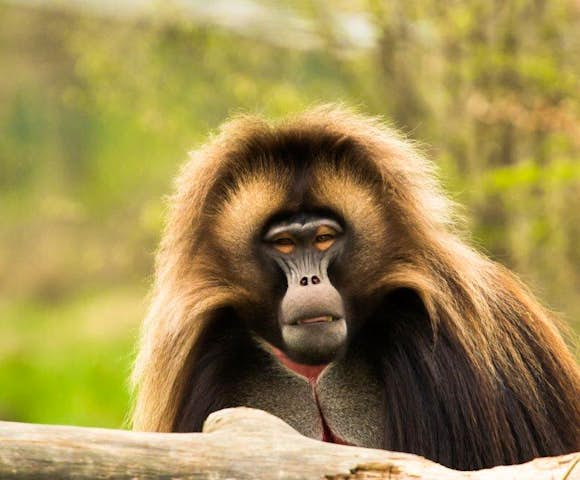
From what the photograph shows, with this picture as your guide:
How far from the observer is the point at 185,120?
1258 centimetres

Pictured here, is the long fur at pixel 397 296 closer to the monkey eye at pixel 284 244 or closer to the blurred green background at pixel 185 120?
the monkey eye at pixel 284 244

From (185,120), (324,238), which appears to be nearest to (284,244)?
(324,238)

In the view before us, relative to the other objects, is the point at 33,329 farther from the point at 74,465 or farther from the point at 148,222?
the point at 74,465

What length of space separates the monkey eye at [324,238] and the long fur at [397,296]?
0.13 meters

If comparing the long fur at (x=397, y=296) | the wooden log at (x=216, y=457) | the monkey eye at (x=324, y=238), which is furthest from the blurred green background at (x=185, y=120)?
the wooden log at (x=216, y=457)

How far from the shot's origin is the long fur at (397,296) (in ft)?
17.9

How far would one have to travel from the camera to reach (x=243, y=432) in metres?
4.13

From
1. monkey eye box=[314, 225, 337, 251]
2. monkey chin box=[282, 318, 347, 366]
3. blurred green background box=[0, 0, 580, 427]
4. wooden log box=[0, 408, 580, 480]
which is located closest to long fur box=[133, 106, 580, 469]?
monkey eye box=[314, 225, 337, 251]

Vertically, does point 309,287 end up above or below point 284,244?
below

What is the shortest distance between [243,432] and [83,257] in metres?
12.2

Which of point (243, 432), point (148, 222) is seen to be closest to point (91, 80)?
point (148, 222)

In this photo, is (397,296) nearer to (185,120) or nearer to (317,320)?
(317,320)

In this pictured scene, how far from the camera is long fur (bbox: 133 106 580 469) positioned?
5457 mm

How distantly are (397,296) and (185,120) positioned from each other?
7.16 metres
